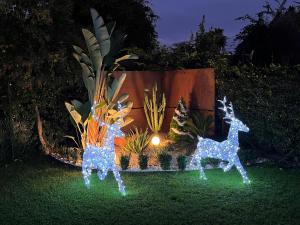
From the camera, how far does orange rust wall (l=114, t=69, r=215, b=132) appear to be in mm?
11977

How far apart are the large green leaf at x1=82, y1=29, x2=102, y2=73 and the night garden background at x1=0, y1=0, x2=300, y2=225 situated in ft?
0.06

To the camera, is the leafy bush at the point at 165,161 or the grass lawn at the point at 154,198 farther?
the leafy bush at the point at 165,161

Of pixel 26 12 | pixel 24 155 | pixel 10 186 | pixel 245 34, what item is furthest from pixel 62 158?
pixel 245 34

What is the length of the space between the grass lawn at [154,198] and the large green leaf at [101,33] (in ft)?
8.24

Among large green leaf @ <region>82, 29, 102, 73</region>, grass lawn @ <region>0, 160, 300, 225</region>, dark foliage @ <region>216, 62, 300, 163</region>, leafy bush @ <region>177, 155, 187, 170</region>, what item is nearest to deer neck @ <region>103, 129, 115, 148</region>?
grass lawn @ <region>0, 160, 300, 225</region>

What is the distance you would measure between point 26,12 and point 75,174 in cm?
404

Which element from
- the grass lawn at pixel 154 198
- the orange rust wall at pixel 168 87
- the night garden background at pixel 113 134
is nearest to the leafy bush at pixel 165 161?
the night garden background at pixel 113 134

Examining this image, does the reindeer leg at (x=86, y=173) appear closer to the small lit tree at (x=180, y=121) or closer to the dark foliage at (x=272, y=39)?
the small lit tree at (x=180, y=121)

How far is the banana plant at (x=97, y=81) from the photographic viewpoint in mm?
8641

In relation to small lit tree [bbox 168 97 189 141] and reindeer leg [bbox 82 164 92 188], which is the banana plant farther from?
small lit tree [bbox 168 97 189 141]

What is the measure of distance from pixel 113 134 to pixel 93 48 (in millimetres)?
2157

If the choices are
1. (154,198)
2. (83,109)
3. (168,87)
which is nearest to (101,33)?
(83,109)

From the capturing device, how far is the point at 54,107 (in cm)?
1053

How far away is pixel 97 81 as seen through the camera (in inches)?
351
